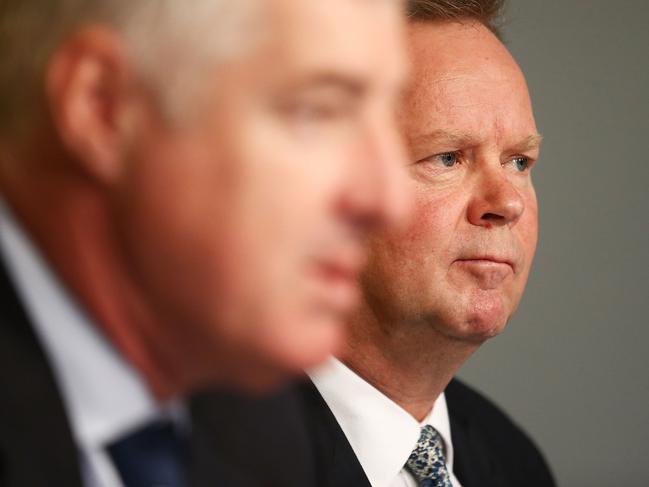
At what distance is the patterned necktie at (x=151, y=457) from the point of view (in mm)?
787

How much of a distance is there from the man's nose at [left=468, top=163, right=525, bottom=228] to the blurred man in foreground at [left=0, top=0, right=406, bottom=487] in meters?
0.66

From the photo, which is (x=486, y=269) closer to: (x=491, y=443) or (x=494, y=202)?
(x=494, y=202)

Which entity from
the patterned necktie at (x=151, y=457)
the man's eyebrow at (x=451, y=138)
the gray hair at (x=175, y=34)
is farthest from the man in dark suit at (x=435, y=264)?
the gray hair at (x=175, y=34)

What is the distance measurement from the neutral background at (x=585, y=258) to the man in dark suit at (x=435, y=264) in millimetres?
990

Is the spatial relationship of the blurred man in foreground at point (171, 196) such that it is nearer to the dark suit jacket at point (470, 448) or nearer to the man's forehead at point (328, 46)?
the man's forehead at point (328, 46)

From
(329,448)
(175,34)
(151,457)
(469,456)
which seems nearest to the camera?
(175,34)

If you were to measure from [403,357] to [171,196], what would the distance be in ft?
2.67

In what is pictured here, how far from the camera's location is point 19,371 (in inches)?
28.8

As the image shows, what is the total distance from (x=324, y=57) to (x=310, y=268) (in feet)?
0.44

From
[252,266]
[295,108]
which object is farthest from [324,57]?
[252,266]

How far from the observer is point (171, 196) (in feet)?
2.24

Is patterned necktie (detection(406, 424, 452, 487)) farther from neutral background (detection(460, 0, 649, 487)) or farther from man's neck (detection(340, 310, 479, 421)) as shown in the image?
neutral background (detection(460, 0, 649, 487))

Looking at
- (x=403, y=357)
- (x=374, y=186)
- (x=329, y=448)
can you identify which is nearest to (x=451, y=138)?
(x=403, y=357)

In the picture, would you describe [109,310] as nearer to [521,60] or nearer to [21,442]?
[21,442]
